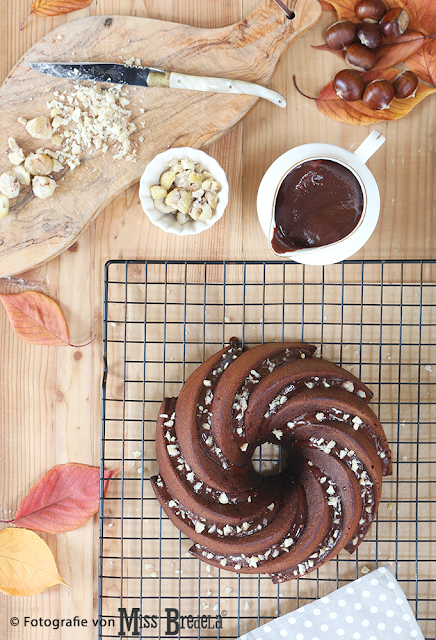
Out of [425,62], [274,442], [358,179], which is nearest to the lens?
[358,179]

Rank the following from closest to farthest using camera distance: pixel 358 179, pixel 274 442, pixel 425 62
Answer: pixel 358 179 → pixel 274 442 → pixel 425 62

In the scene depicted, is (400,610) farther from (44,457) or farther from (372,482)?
(44,457)

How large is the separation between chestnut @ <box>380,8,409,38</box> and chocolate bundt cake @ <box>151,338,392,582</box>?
104cm

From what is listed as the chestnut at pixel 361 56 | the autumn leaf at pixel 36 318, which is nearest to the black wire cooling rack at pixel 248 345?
the autumn leaf at pixel 36 318

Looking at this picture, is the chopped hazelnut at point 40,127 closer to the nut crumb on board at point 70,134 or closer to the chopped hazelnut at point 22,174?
the nut crumb on board at point 70,134

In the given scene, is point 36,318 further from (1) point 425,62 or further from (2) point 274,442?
(1) point 425,62

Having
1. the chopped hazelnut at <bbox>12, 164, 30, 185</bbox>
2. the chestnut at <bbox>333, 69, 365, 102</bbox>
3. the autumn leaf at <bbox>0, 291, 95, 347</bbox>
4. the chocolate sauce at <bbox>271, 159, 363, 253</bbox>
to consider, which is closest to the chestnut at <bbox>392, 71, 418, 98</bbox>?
the chestnut at <bbox>333, 69, 365, 102</bbox>

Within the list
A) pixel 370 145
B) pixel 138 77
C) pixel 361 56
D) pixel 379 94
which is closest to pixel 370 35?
pixel 361 56

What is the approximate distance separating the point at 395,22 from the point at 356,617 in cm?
183

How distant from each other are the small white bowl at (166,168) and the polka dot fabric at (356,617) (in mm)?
1211

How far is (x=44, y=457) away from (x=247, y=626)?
873 millimetres

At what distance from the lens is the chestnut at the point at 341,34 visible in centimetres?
160

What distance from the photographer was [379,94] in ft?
5.23

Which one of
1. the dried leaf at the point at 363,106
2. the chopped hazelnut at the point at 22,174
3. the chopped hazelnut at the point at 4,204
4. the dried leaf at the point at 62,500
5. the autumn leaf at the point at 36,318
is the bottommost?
the dried leaf at the point at 62,500
